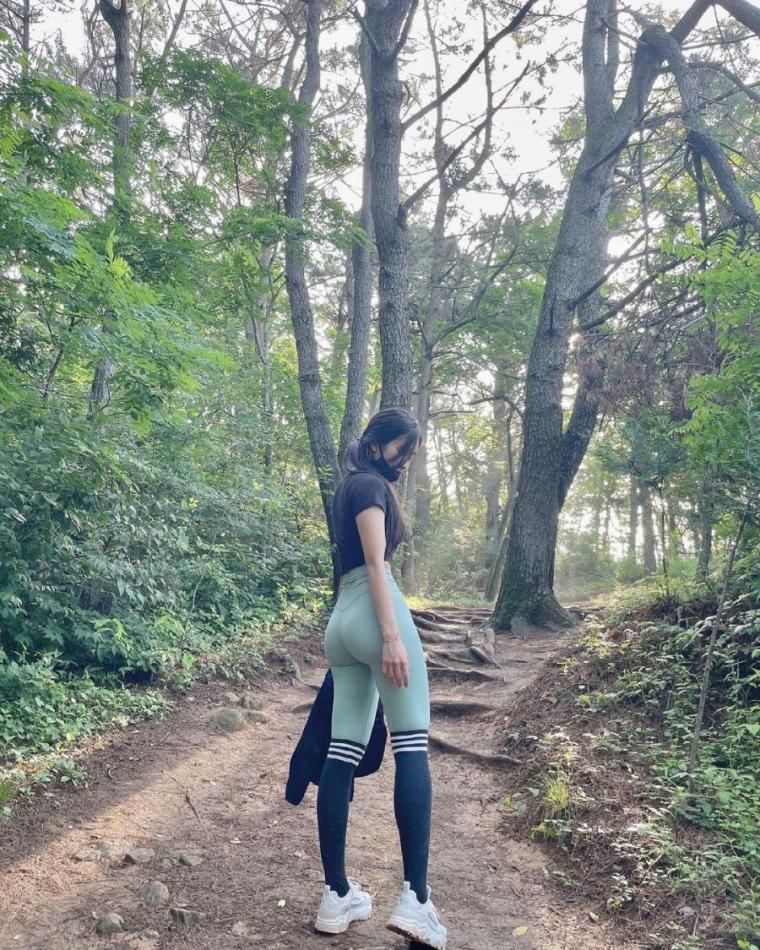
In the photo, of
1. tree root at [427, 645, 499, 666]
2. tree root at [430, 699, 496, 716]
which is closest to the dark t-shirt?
tree root at [430, 699, 496, 716]

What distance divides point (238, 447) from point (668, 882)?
26.1ft

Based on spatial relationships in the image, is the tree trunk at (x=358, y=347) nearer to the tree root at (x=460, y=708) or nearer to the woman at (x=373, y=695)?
the tree root at (x=460, y=708)

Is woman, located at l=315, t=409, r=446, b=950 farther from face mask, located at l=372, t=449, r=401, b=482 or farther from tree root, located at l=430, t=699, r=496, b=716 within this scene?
tree root, located at l=430, t=699, r=496, b=716

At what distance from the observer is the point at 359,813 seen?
4195 millimetres

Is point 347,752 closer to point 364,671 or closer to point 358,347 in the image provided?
point 364,671

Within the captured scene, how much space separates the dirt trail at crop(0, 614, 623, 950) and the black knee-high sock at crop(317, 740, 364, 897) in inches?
9.6

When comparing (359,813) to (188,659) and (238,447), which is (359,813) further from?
(238,447)

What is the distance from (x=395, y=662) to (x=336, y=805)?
0.61 metres

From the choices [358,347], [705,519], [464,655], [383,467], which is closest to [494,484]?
[358,347]

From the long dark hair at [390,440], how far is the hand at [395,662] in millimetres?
462

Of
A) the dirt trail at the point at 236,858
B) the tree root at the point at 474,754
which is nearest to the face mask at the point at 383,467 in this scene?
the dirt trail at the point at 236,858

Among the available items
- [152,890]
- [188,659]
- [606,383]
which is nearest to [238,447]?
[188,659]

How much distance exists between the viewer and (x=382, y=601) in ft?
8.55

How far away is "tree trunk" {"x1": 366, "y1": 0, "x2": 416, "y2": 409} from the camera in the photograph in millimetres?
8062
